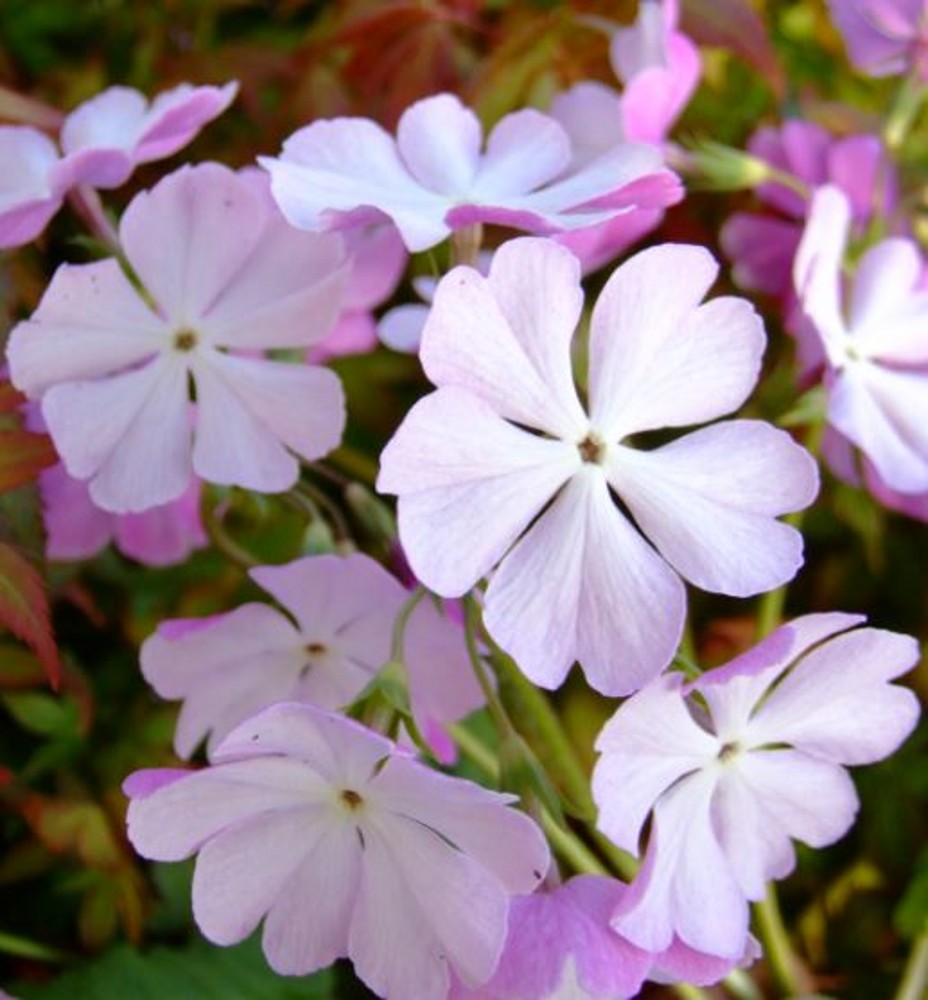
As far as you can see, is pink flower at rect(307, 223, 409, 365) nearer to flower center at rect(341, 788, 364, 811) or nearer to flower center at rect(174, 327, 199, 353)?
flower center at rect(174, 327, 199, 353)

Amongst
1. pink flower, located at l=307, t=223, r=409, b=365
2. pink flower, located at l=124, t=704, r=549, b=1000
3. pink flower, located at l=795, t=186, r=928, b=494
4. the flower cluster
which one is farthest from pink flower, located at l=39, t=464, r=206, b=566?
pink flower, located at l=795, t=186, r=928, b=494

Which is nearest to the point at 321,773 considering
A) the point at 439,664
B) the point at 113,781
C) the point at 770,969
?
the point at 439,664

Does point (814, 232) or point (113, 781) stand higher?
point (814, 232)

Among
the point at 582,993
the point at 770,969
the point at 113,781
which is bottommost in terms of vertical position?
the point at 770,969

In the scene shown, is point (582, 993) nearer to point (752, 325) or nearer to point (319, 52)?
point (752, 325)

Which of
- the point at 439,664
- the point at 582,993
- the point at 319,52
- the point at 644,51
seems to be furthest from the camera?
the point at 319,52

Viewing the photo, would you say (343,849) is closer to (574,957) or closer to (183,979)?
(574,957)

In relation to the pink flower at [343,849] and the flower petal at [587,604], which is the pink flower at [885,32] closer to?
the flower petal at [587,604]
